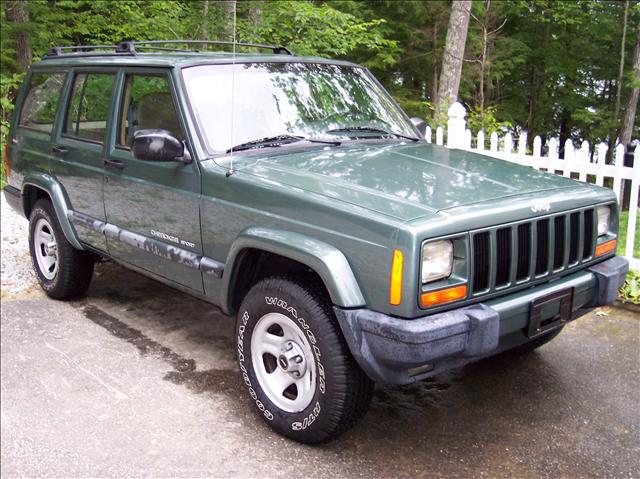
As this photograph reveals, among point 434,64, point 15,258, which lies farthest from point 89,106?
point 434,64

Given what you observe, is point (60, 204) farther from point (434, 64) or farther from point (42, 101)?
point (434, 64)

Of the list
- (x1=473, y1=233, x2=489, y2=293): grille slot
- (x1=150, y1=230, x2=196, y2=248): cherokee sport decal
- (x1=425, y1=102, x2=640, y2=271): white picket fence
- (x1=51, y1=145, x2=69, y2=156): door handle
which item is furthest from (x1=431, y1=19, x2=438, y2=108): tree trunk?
(x1=473, y1=233, x2=489, y2=293): grille slot

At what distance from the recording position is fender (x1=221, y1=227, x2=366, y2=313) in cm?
293

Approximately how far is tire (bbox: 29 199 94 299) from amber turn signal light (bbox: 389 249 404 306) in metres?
3.39

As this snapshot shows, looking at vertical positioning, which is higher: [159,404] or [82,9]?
[82,9]

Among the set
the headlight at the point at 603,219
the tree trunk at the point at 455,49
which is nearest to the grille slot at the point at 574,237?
the headlight at the point at 603,219

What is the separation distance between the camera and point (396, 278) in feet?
9.18

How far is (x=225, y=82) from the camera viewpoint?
13.2 feet

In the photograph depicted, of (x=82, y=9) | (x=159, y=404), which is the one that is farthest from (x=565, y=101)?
(x=159, y=404)

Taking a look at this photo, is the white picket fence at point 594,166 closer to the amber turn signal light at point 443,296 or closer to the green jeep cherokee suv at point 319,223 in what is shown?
the green jeep cherokee suv at point 319,223

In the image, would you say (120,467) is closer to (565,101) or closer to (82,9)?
(82,9)

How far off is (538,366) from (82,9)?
12.3 meters

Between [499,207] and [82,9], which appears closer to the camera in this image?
[499,207]

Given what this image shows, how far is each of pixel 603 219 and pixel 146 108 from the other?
2934 mm
